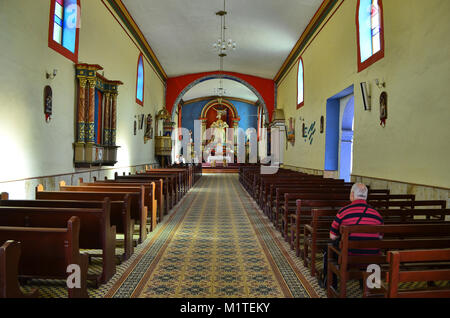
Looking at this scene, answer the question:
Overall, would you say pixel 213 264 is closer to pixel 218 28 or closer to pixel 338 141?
pixel 338 141

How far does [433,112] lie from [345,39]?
4.55m

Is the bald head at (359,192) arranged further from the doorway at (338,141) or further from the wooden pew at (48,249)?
the doorway at (338,141)

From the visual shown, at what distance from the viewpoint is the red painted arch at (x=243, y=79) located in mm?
20219

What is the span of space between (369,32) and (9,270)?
8.30m

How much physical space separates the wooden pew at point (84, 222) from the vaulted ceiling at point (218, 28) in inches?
360

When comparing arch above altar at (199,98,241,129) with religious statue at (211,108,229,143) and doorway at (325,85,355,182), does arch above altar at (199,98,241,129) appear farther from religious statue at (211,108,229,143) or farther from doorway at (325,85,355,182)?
doorway at (325,85,355,182)

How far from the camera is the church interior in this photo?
301 centimetres

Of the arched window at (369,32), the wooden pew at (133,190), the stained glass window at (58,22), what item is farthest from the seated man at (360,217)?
the stained glass window at (58,22)

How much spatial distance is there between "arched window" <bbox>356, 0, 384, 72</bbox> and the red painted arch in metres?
12.0

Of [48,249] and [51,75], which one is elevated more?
[51,75]

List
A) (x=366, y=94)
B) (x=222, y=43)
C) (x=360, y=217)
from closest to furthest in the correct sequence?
(x=360, y=217)
(x=366, y=94)
(x=222, y=43)

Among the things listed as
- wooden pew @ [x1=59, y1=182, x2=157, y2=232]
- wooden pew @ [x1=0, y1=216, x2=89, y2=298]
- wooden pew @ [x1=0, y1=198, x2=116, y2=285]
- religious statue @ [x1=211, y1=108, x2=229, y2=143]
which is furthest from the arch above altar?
wooden pew @ [x1=0, y1=216, x2=89, y2=298]

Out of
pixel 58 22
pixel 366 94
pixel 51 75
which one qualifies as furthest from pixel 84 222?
pixel 366 94

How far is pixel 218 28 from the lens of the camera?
13.0 m
